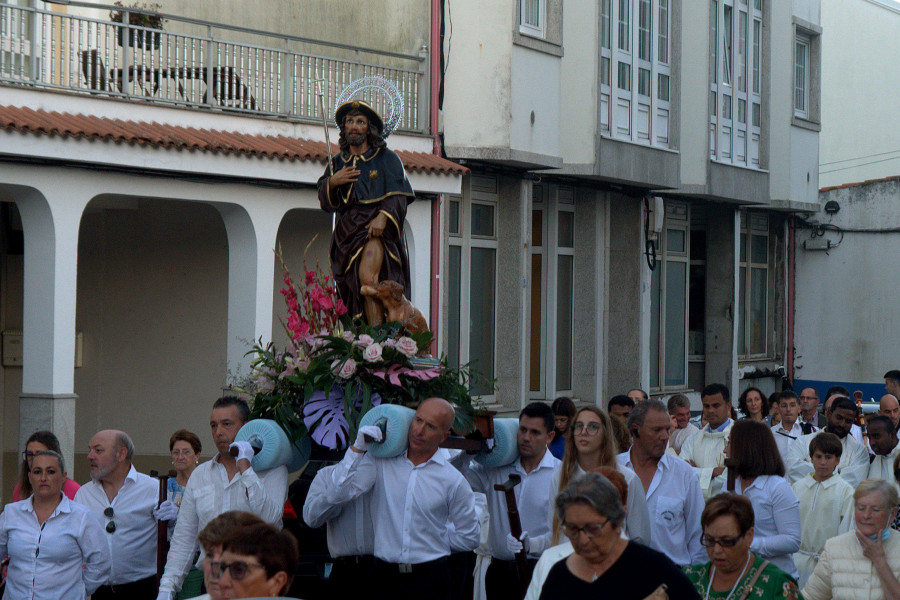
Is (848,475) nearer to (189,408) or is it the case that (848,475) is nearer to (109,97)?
(109,97)

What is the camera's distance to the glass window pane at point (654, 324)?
2192 centimetres

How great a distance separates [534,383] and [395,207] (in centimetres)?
1146

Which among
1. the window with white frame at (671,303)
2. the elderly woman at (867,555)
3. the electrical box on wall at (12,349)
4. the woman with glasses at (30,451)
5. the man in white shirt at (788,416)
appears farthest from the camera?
the window with white frame at (671,303)

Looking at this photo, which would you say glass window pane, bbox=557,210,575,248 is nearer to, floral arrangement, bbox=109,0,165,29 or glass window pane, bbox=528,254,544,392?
glass window pane, bbox=528,254,544,392

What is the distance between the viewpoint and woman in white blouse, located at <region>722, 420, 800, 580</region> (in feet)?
22.3

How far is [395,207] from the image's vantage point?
8.42 m

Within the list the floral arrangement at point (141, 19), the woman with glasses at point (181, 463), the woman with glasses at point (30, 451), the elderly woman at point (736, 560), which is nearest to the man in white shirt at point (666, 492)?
the elderly woman at point (736, 560)

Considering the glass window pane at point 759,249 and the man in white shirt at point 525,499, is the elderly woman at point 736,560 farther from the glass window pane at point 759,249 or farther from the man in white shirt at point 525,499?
the glass window pane at point 759,249

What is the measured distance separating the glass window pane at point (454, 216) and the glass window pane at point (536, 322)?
2.68 m

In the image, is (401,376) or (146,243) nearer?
(401,376)

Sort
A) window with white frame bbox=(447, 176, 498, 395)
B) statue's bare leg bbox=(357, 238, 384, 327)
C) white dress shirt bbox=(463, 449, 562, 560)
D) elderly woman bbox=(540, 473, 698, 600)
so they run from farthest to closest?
window with white frame bbox=(447, 176, 498, 395) → statue's bare leg bbox=(357, 238, 384, 327) → white dress shirt bbox=(463, 449, 562, 560) → elderly woman bbox=(540, 473, 698, 600)

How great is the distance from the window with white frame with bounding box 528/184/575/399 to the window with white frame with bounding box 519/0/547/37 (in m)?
2.71

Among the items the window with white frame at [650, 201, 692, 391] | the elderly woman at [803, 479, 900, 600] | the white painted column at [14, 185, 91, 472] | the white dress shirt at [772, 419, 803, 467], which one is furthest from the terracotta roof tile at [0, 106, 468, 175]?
the elderly woman at [803, 479, 900, 600]

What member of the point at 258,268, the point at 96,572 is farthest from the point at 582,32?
the point at 96,572
